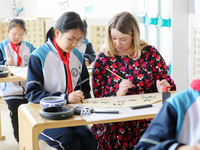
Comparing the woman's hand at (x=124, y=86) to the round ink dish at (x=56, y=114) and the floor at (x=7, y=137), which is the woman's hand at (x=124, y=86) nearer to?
the round ink dish at (x=56, y=114)

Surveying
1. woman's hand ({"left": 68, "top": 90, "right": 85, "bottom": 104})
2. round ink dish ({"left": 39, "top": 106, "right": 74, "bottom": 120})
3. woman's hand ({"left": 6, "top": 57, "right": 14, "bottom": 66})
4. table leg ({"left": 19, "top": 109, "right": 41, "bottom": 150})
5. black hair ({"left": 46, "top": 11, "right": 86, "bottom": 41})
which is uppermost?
black hair ({"left": 46, "top": 11, "right": 86, "bottom": 41})

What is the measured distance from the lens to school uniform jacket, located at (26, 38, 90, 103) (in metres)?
2.01

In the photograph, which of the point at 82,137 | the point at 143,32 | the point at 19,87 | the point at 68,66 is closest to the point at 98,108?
the point at 82,137

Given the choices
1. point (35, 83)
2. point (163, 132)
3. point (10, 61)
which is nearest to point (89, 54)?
point (10, 61)

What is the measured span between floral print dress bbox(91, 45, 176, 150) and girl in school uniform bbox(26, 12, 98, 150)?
134 mm

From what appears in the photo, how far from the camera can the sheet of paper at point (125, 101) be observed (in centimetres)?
194

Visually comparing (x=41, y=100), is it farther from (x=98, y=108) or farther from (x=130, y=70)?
(x=130, y=70)

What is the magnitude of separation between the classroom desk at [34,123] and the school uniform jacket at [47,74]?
130mm

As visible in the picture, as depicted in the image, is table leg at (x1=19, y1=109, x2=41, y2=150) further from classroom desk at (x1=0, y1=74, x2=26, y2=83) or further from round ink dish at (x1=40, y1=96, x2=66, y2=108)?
classroom desk at (x1=0, y1=74, x2=26, y2=83)

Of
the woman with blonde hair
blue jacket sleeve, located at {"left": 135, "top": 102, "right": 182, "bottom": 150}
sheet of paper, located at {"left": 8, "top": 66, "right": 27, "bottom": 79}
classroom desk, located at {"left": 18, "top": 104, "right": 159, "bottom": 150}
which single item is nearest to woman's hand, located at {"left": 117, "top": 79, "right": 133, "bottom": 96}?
the woman with blonde hair

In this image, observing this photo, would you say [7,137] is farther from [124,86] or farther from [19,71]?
[124,86]

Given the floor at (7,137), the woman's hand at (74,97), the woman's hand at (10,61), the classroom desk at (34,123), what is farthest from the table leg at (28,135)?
the woman's hand at (10,61)

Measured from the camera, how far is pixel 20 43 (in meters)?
3.62

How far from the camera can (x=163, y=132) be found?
39.9 inches
